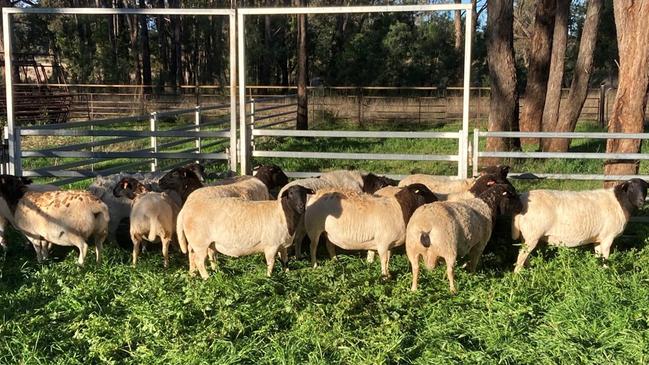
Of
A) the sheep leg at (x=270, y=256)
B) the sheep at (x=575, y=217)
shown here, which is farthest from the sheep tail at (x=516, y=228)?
the sheep leg at (x=270, y=256)

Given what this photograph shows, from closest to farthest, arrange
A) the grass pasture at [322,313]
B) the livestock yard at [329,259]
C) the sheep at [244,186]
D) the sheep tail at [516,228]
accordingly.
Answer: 1. the grass pasture at [322,313]
2. the livestock yard at [329,259]
3. the sheep tail at [516,228]
4. the sheep at [244,186]

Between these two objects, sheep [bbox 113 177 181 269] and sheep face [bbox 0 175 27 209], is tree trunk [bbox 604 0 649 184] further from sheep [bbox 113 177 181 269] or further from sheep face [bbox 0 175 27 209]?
sheep face [bbox 0 175 27 209]

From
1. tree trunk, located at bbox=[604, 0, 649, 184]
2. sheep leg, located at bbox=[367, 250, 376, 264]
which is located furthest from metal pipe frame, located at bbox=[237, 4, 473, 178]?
tree trunk, located at bbox=[604, 0, 649, 184]

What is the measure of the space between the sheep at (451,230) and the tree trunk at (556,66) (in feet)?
39.9

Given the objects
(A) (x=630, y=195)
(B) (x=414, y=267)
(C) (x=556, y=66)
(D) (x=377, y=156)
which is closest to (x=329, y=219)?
(B) (x=414, y=267)

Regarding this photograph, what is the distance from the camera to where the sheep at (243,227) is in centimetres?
666

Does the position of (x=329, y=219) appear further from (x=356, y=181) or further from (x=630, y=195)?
(x=630, y=195)

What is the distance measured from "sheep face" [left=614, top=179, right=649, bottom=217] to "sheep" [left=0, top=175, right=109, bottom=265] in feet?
20.0

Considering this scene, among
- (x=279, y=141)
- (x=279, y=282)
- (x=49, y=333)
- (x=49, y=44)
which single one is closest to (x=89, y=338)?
(x=49, y=333)

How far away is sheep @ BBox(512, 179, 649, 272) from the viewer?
7309 millimetres

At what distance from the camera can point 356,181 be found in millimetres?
8883

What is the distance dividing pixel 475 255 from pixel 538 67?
12955 millimetres

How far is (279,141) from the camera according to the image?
63.7 ft

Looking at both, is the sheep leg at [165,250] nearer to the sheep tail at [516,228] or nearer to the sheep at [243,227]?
the sheep at [243,227]
